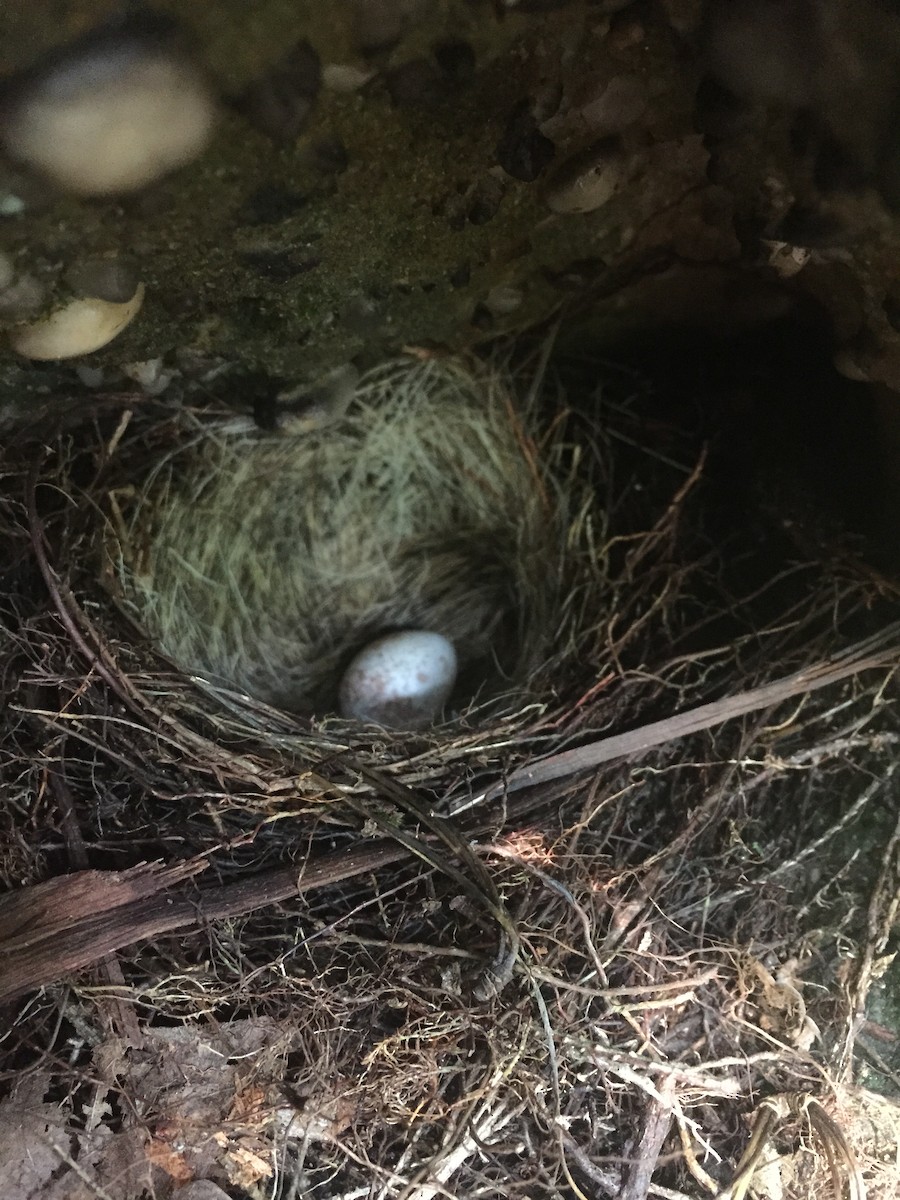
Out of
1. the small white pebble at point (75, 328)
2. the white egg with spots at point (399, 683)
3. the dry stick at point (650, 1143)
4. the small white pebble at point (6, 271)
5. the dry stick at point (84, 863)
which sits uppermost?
the small white pebble at point (6, 271)

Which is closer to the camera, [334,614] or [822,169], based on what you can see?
[822,169]

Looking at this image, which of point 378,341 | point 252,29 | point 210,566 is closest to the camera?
point 252,29

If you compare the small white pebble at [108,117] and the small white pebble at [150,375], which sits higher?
the small white pebble at [108,117]

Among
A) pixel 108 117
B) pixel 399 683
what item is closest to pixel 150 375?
pixel 108 117

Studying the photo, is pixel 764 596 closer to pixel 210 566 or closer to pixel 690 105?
pixel 690 105

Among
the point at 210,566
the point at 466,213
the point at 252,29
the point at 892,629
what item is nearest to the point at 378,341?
the point at 466,213

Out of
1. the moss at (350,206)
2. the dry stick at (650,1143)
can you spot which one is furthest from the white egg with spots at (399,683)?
the dry stick at (650,1143)

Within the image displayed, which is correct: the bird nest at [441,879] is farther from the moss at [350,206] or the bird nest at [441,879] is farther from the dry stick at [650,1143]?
the moss at [350,206]
